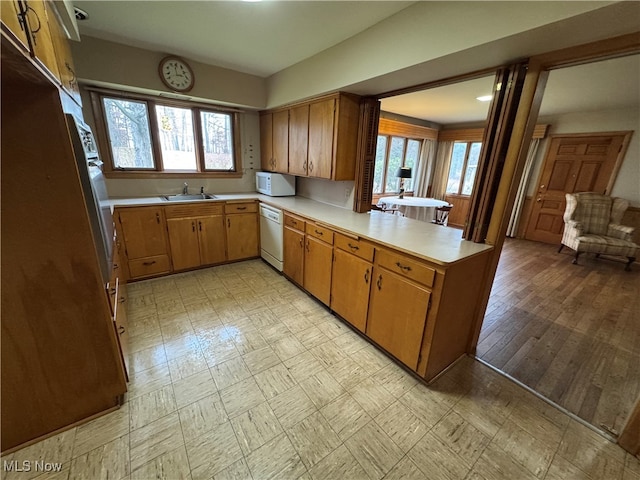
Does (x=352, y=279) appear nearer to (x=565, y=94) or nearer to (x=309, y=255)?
(x=309, y=255)

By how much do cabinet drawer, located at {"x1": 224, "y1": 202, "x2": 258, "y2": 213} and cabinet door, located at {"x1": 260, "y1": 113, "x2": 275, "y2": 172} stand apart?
673mm

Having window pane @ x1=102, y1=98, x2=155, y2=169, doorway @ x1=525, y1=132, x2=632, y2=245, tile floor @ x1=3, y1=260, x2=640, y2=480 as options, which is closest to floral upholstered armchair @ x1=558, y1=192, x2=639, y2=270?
doorway @ x1=525, y1=132, x2=632, y2=245

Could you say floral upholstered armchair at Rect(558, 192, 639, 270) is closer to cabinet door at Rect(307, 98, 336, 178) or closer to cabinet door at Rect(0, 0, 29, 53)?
cabinet door at Rect(307, 98, 336, 178)

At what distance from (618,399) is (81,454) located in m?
3.24

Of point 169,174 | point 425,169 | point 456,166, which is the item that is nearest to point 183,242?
point 169,174

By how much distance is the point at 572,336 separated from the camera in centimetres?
231

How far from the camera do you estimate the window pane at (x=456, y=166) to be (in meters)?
6.15

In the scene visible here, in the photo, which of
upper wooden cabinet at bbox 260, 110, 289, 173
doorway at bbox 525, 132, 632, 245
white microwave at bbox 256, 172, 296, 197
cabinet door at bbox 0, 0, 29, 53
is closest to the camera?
cabinet door at bbox 0, 0, 29, 53

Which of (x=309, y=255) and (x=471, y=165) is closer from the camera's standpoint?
(x=309, y=255)

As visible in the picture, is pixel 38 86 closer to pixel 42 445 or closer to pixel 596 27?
pixel 42 445

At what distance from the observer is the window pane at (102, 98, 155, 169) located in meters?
2.92

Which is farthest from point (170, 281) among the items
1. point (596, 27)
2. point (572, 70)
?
point (572, 70)

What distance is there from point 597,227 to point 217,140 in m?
6.17

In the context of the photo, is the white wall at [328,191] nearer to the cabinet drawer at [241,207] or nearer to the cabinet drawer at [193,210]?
the cabinet drawer at [241,207]
